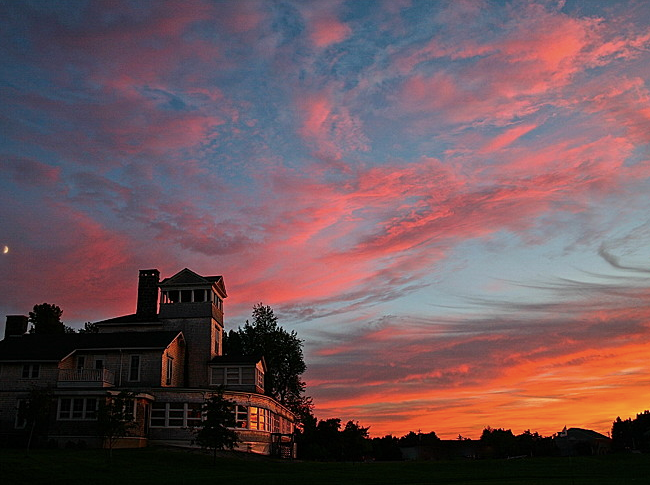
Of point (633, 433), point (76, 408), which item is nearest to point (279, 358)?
point (76, 408)

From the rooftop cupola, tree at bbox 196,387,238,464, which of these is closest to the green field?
tree at bbox 196,387,238,464

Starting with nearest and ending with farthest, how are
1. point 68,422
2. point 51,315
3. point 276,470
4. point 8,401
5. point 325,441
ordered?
point 276,470, point 68,422, point 8,401, point 325,441, point 51,315

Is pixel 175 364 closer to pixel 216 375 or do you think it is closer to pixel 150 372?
pixel 150 372

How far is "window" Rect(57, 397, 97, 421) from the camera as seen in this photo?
46688 millimetres

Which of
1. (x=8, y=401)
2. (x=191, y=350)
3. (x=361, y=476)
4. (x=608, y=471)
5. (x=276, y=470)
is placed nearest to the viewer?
(x=361, y=476)

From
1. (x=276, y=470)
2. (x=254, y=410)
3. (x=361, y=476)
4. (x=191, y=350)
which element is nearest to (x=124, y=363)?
(x=191, y=350)

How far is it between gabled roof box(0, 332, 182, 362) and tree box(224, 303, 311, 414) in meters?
28.0

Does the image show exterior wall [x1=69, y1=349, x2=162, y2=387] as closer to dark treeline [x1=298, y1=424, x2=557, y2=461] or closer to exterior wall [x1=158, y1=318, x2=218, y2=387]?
exterior wall [x1=158, y1=318, x2=218, y2=387]

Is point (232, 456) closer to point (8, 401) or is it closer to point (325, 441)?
point (8, 401)

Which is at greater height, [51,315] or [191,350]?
[51,315]

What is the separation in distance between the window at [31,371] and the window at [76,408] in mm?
5648

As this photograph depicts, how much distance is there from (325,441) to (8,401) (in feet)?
109

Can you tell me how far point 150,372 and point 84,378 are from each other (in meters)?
5.21

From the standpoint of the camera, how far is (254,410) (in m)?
53.2
